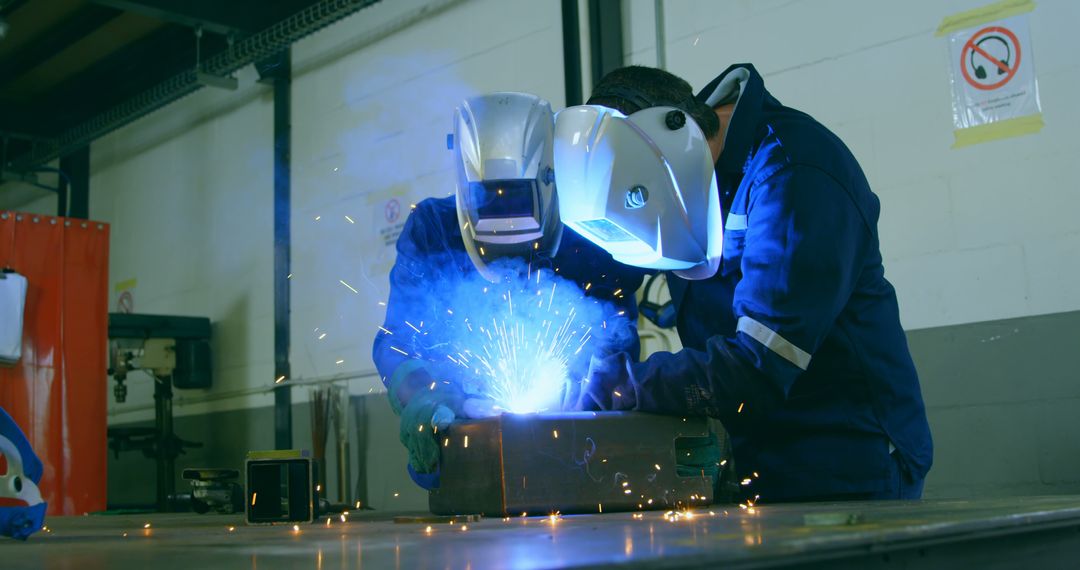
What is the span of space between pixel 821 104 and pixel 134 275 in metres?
5.00

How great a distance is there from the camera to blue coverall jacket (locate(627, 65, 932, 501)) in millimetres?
1615

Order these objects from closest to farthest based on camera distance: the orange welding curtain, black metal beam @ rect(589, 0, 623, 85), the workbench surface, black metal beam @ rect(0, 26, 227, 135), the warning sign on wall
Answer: the workbench surface, the warning sign on wall, black metal beam @ rect(589, 0, 623, 85), the orange welding curtain, black metal beam @ rect(0, 26, 227, 135)

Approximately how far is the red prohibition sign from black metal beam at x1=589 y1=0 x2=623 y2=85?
4.43ft

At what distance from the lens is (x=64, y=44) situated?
6.12m

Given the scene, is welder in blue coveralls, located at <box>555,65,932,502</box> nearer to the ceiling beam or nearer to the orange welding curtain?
the orange welding curtain

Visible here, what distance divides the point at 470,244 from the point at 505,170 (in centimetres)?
16

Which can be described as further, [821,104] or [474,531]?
[821,104]

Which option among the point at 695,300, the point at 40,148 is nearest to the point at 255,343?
the point at 40,148

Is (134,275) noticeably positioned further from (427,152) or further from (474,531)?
(474,531)

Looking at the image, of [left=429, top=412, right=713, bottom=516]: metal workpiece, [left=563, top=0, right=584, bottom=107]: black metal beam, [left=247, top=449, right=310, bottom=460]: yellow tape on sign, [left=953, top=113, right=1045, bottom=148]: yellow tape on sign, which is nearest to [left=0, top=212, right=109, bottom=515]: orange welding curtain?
[left=563, top=0, right=584, bottom=107]: black metal beam

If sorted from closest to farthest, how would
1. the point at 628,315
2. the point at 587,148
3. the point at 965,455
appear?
the point at 587,148 → the point at 628,315 → the point at 965,455

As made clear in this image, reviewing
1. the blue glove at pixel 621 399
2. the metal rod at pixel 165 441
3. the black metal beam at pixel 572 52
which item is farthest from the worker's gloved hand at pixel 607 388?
the metal rod at pixel 165 441

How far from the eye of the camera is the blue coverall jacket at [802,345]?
1.62 m

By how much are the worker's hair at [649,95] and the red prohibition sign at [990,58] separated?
1.61 m
